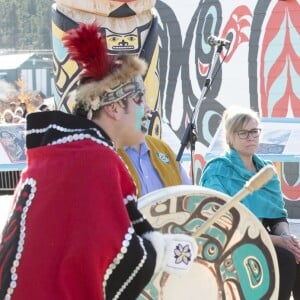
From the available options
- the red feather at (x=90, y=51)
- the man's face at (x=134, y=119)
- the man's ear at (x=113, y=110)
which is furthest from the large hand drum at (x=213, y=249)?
the red feather at (x=90, y=51)

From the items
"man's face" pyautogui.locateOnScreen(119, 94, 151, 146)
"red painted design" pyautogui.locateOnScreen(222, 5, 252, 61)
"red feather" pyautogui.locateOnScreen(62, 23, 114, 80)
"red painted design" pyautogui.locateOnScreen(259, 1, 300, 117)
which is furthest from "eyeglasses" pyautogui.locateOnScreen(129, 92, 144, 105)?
"red painted design" pyautogui.locateOnScreen(222, 5, 252, 61)

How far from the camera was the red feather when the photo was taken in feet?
7.74

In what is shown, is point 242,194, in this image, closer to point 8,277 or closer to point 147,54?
point 8,277

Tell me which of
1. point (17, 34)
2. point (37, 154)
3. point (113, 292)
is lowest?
point (17, 34)

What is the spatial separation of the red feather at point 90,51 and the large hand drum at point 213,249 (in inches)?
22.2

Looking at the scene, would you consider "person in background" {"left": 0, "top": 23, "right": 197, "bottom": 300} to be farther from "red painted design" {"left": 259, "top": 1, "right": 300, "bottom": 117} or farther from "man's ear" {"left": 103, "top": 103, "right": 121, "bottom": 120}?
"red painted design" {"left": 259, "top": 1, "right": 300, "bottom": 117}

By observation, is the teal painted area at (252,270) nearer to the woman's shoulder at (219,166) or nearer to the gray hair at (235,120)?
the woman's shoulder at (219,166)

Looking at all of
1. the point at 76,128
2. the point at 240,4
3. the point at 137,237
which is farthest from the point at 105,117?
the point at 240,4

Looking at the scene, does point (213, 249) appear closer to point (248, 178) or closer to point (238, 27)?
point (248, 178)

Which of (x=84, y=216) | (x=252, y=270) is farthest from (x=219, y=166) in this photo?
(x=84, y=216)

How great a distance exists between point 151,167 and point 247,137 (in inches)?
25.2

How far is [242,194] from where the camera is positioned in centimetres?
243

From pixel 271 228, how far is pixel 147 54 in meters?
1.44

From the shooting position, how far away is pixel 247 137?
3.79m
